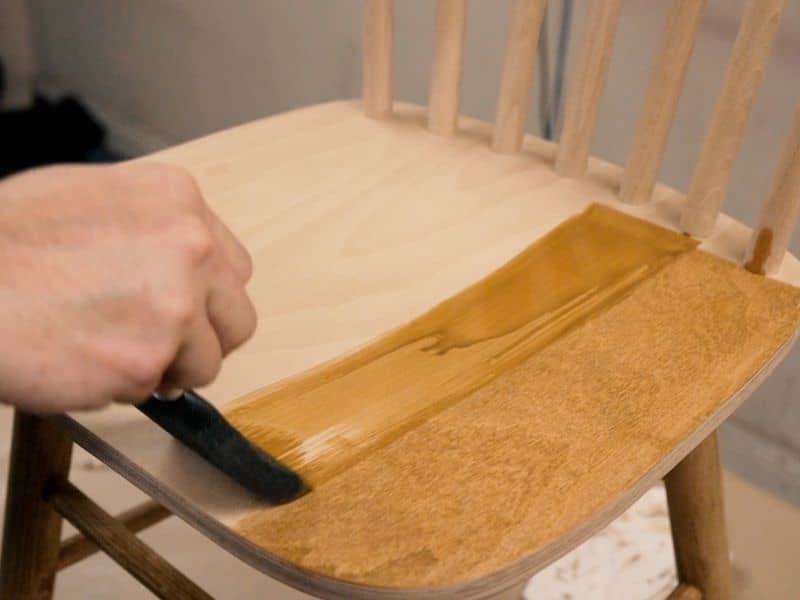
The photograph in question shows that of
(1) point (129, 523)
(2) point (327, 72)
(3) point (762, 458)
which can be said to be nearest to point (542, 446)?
(1) point (129, 523)

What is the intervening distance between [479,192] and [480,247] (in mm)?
73

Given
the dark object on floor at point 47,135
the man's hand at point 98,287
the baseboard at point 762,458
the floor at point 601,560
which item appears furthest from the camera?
the dark object on floor at point 47,135

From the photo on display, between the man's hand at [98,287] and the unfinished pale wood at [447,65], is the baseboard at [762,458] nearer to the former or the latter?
the unfinished pale wood at [447,65]

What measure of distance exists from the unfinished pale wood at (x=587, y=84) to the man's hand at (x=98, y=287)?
407 millimetres

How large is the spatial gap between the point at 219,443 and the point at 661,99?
401mm

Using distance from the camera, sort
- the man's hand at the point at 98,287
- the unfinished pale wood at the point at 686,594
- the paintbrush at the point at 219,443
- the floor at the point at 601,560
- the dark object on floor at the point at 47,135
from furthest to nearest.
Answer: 1. the dark object on floor at the point at 47,135
2. the floor at the point at 601,560
3. the unfinished pale wood at the point at 686,594
4. the paintbrush at the point at 219,443
5. the man's hand at the point at 98,287

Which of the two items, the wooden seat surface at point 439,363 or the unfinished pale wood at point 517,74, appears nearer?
the wooden seat surface at point 439,363

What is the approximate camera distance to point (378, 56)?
0.73 m

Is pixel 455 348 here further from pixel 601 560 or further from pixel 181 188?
pixel 601 560

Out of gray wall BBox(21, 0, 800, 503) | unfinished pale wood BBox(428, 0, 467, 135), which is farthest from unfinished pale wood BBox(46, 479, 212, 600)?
gray wall BBox(21, 0, 800, 503)

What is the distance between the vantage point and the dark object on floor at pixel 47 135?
5.01 ft

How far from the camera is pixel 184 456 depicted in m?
0.44

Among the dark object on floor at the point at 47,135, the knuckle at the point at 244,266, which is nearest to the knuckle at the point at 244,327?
the knuckle at the point at 244,266

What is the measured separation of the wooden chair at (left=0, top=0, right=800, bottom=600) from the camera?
413 millimetres
